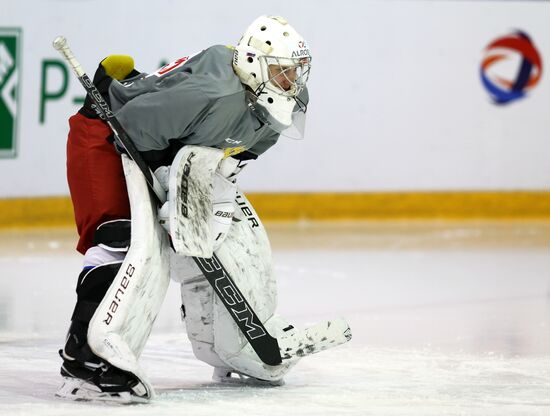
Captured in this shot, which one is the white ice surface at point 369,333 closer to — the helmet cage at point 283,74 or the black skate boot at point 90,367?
the black skate boot at point 90,367

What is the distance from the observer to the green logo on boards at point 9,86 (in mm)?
6562

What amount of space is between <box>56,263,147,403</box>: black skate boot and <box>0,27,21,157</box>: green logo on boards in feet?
11.0

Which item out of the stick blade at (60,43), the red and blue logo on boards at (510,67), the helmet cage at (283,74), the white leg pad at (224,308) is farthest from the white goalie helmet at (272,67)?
the red and blue logo on boards at (510,67)

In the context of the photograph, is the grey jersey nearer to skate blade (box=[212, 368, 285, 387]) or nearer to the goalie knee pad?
the goalie knee pad

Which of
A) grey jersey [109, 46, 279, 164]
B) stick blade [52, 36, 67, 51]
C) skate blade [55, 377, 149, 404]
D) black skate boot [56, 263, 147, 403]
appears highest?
stick blade [52, 36, 67, 51]

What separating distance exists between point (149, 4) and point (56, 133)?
2.74 feet

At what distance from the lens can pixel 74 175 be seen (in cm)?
347

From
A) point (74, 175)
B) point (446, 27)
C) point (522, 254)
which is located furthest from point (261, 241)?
point (446, 27)

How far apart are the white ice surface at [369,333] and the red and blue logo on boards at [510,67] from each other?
1.00m

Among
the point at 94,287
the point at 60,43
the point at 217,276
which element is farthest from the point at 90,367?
the point at 60,43

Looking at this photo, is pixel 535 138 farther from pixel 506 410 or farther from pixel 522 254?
pixel 506 410

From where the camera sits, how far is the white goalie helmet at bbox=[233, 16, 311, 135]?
3.52 metres

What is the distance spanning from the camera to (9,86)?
6.57 metres

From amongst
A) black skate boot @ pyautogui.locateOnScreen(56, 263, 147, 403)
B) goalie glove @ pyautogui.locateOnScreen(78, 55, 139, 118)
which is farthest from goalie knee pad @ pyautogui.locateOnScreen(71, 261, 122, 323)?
goalie glove @ pyautogui.locateOnScreen(78, 55, 139, 118)
